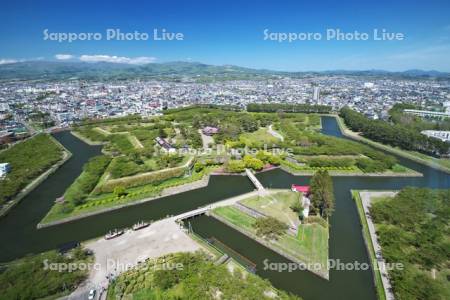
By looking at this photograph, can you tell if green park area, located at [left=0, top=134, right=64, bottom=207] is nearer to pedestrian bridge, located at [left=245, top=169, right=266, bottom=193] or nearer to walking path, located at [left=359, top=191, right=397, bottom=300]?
pedestrian bridge, located at [left=245, top=169, right=266, bottom=193]

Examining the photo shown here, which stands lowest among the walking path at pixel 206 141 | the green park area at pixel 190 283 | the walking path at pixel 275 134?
the green park area at pixel 190 283

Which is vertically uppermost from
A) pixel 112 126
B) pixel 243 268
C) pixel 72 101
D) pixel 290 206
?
pixel 72 101

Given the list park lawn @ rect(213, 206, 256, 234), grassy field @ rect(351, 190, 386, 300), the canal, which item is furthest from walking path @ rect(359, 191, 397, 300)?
park lawn @ rect(213, 206, 256, 234)

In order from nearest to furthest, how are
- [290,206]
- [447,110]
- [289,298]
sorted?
[289,298]
[290,206]
[447,110]

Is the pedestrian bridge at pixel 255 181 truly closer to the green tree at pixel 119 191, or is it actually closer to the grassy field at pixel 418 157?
the green tree at pixel 119 191

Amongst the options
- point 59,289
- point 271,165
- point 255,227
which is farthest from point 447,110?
point 59,289

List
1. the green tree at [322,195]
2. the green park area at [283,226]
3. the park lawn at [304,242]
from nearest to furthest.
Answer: the park lawn at [304,242] → the green park area at [283,226] → the green tree at [322,195]

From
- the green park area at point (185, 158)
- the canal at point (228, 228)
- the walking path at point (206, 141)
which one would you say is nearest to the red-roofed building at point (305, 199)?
the canal at point (228, 228)

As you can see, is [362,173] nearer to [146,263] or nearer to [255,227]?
[255,227]
